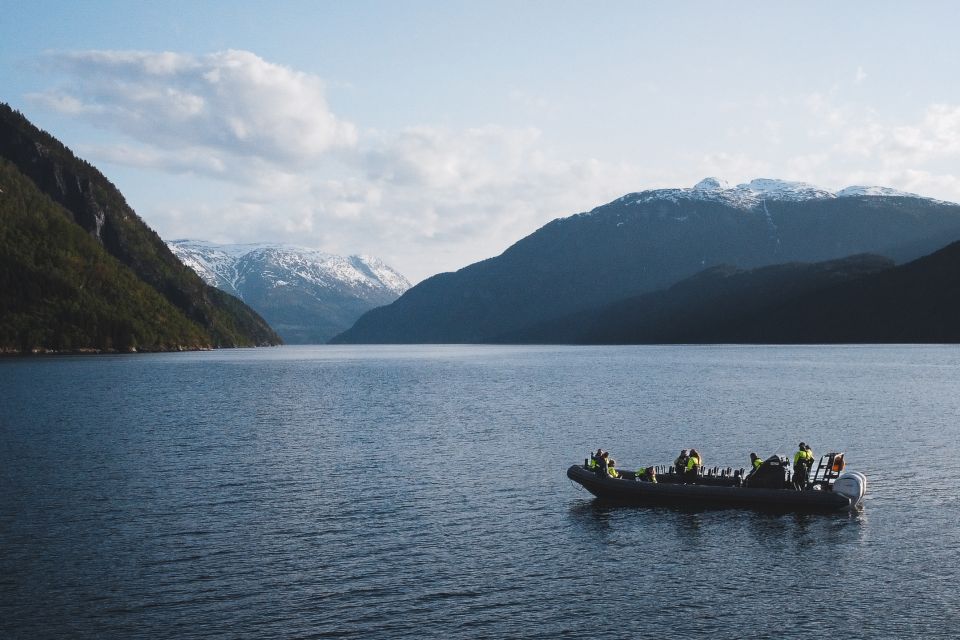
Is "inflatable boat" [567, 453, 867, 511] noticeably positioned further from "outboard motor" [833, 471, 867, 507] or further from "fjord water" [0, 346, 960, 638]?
"fjord water" [0, 346, 960, 638]

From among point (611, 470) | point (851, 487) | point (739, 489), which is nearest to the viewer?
point (851, 487)

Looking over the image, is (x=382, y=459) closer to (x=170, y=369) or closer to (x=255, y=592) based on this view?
(x=255, y=592)

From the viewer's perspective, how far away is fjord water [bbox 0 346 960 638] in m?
33.7

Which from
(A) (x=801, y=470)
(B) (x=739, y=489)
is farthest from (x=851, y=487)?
(B) (x=739, y=489)

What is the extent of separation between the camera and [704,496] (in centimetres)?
5506

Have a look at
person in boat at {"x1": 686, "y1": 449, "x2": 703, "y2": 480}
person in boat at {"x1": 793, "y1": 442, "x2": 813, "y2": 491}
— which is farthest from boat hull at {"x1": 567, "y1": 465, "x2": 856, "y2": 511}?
person in boat at {"x1": 793, "y1": 442, "x2": 813, "y2": 491}

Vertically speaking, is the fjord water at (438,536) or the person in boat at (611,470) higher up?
the person in boat at (611,470)

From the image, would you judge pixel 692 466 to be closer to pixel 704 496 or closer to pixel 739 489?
pixel 704 496

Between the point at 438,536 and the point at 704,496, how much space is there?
20.3m

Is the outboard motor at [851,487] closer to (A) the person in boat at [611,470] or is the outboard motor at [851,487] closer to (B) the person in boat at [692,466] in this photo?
(B) the person in boat at [692,466]

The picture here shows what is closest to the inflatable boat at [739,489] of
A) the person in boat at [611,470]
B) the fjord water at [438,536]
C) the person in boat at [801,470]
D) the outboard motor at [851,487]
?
the outboard motor at [851,487]

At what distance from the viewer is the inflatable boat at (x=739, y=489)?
5359cm

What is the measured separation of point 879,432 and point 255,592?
244 feet

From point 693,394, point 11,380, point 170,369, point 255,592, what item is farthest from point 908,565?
point 170,369
